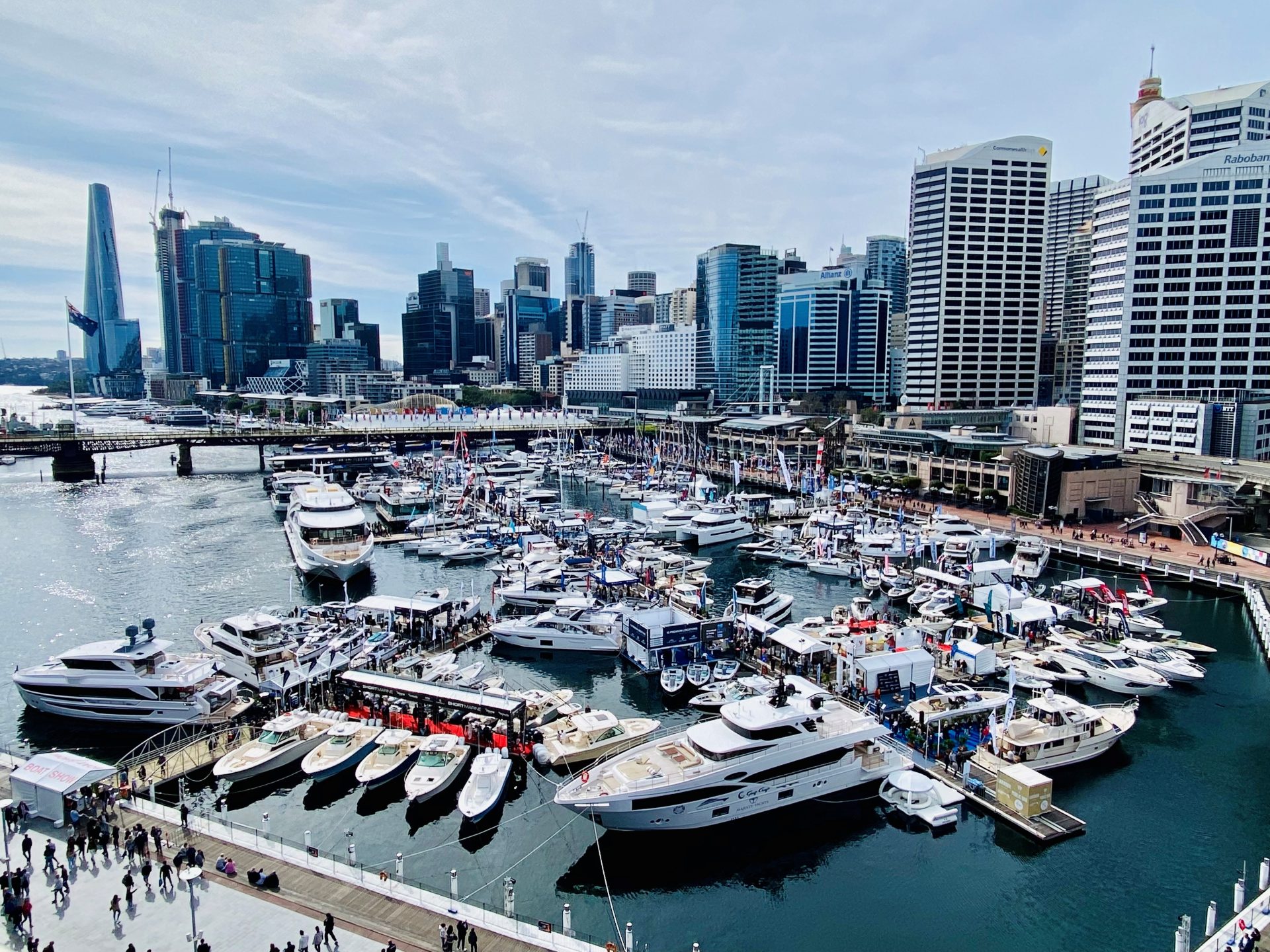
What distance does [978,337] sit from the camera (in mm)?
138625

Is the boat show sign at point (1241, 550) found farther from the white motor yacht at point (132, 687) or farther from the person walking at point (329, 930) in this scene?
the white motor yacht at point (132, 687)

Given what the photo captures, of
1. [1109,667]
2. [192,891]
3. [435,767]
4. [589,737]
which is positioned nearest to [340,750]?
[435,767]

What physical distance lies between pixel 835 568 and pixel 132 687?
4899 centimetres

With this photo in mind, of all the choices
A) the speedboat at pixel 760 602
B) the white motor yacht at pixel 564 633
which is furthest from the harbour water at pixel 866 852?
the speedboat at pixel 760 602

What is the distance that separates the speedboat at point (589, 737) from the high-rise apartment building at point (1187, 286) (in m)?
82.6

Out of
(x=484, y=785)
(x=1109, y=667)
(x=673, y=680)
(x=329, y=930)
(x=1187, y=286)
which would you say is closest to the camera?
(x=329, y=930)

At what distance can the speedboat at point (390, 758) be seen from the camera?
31.3m

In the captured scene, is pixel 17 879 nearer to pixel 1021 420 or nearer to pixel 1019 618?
pixel 1019 618

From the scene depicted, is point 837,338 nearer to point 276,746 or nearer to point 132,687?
point 132,687

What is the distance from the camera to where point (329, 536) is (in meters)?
70.0

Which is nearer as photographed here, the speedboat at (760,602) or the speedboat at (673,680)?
the speedboat at (673,680)

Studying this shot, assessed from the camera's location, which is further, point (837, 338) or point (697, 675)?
point (837, 338)

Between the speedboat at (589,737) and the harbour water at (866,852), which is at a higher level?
the speedboat at (589,737)

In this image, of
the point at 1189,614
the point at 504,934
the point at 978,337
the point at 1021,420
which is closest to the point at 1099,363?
the point at 1021,420
